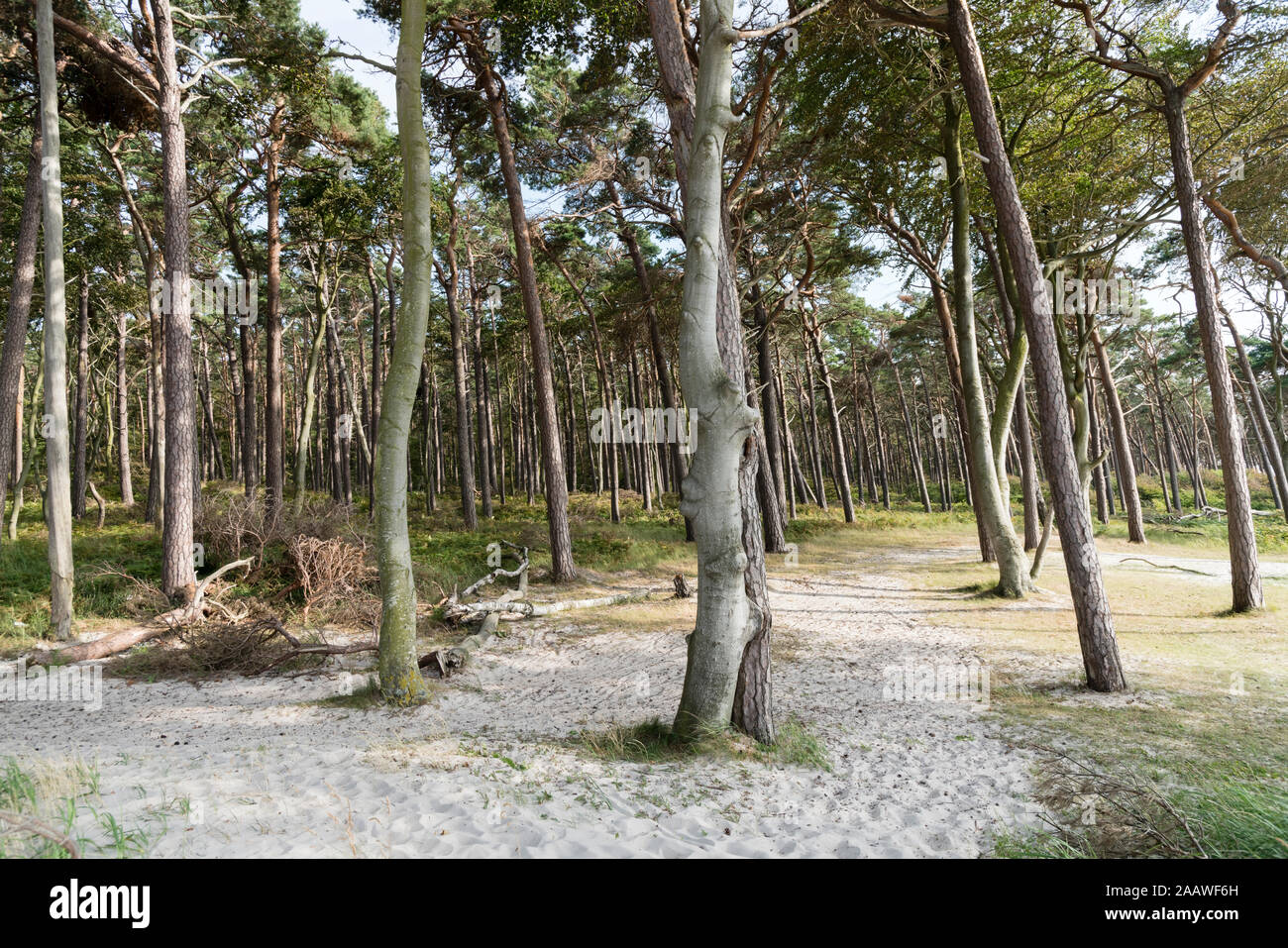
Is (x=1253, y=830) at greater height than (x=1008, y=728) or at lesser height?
greater

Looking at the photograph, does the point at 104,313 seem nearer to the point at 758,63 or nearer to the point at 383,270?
the point at 383,270

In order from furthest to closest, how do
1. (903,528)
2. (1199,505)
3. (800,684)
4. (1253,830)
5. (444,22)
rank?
(1199,505) < (903,528) < (444,22) < (800,684) < (1253,830)

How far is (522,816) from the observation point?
10.7 ft

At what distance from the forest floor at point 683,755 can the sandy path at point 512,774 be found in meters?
0.02

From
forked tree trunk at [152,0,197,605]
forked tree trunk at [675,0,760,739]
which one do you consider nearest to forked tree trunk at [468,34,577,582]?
forked tree trunk at [152,0,197,605]

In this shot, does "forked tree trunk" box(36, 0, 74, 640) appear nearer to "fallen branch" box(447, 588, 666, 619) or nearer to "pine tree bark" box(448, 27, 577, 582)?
"fallen branch" box(447, 588, 666, 619)

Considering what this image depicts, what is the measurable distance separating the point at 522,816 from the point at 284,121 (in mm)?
16706

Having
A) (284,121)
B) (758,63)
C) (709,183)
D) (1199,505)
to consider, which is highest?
(284,121)

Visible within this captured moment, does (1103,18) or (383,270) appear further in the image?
(383,270)

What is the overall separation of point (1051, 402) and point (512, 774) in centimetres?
642

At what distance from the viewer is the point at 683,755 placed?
440 centimetres

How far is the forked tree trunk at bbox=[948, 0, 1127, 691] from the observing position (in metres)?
5.86

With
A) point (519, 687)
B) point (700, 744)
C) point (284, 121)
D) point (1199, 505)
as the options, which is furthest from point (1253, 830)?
point (1199, 505)

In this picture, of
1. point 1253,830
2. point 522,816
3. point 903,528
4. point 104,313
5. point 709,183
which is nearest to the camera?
point 1253,830
